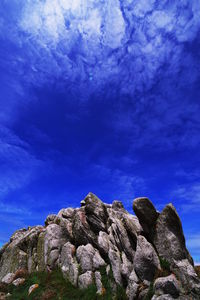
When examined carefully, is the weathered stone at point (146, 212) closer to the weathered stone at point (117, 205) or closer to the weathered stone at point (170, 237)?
the weathered stone at point (170, 237)

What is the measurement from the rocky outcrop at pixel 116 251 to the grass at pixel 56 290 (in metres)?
0.46

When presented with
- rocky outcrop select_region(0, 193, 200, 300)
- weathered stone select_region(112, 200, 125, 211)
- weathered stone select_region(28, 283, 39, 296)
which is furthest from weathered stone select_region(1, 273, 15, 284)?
weathered stone select_region(112, 200, 125, 211)

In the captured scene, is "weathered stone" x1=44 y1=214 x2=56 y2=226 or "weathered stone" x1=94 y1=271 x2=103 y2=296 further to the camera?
"weathered stone" x1=44 y1=214 x2=56 y2=226

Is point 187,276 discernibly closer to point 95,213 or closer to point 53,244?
point 95,213

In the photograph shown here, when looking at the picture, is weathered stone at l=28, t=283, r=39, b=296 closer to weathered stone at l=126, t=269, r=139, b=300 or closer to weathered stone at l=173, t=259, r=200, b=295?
weathered stone at l=126, t=269, r=139, b=300

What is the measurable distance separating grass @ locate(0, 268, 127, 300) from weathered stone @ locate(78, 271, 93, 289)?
559 mm

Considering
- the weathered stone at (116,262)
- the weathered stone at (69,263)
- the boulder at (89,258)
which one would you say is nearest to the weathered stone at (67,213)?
the weathered stone at (69,263)

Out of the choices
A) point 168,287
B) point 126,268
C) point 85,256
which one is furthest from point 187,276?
point 85,256

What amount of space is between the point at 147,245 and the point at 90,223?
11896 mm

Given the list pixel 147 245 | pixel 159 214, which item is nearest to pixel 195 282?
pixel 147 245

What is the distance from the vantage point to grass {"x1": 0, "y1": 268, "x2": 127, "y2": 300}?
Answer: 24.6 m

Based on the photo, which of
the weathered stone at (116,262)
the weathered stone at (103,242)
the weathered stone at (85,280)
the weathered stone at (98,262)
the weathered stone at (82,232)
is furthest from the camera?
the weathered stone at (82,232)

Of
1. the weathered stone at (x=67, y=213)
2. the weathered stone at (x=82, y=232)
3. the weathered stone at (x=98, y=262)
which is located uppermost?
the weathered stone at (x=67, y=213)

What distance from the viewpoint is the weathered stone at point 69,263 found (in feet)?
96.3
